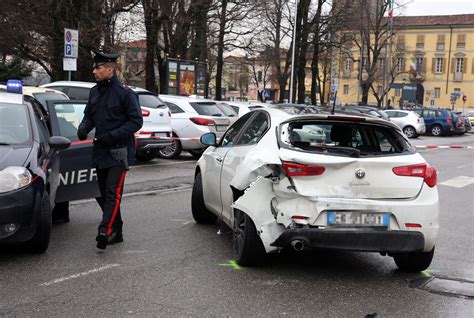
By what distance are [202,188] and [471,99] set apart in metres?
86.4

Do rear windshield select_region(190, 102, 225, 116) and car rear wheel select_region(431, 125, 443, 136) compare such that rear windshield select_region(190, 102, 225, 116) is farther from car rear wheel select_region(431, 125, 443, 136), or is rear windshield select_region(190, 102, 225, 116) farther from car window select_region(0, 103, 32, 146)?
car rear wheel select_region(431, 125, 443, 136)

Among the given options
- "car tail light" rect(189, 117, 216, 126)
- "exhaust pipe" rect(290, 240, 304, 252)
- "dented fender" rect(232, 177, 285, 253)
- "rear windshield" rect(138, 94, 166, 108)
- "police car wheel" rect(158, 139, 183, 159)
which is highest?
"rear windshield" rect(138, 94, 166, 108)

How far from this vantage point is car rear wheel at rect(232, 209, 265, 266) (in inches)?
200

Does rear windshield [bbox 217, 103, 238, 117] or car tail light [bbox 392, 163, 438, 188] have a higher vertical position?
rear windshield [bbox 217, 103, 238, 117]

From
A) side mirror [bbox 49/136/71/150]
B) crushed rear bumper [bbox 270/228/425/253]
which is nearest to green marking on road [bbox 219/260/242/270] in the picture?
crushed rear bumper [bbox 270/228/425/253]

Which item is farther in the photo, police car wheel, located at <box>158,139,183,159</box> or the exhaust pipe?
police car wheel, located at <box>158,139,183,159</box>

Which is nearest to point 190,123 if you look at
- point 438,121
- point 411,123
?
point 411,123

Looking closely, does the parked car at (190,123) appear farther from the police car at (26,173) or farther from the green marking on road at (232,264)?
the green marking on road at (232,264)

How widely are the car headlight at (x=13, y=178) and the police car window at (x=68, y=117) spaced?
2056 millimetres

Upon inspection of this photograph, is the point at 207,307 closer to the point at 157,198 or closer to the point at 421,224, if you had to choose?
the point at 421,224

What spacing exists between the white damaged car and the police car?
180 cm

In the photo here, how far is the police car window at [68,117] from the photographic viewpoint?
725cm

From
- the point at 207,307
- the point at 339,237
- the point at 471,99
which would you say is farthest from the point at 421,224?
the point at 471,99

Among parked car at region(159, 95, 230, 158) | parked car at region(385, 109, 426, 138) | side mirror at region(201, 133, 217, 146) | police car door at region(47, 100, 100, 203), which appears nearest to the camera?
police car door at region(47, 100, 100, 203)
